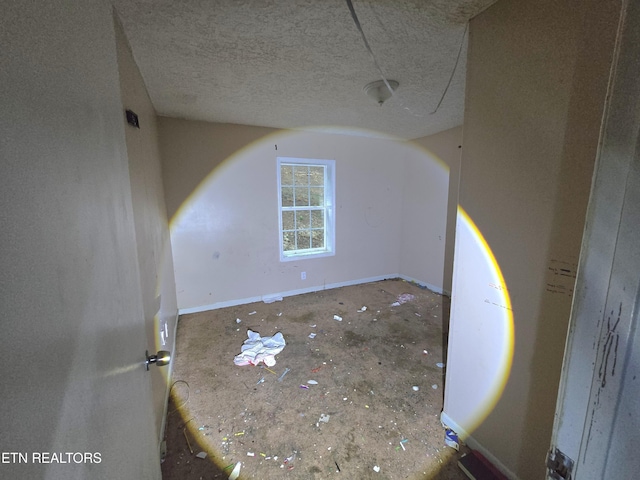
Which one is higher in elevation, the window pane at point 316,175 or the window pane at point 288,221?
the window pane at point 316,175

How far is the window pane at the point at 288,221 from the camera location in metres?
3.85

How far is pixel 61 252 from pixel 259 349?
234cm

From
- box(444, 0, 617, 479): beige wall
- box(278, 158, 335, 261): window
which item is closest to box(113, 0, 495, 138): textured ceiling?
box(444, 0, 617, 479): beige wall

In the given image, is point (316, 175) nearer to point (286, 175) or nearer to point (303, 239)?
point (286, 175)

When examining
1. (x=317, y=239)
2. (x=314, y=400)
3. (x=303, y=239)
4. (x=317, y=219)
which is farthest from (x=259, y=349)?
(x=317, y=219)

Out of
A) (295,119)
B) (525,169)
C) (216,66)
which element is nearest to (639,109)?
(525,169)

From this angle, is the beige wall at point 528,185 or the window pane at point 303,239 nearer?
the beige wall at point 528,185

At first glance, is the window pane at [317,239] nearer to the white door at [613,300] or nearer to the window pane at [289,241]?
the window pane at [289,241]

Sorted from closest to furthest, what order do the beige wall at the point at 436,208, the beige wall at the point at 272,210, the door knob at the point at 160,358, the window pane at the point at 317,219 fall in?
the door knob at the point at 160,358 < the beige wall at the point at 272,210 < the beige wall at the point at 436,208 < the window pane at the point at 317,219

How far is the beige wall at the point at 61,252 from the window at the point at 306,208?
120 inches

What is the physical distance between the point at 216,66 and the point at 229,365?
235 centimetres

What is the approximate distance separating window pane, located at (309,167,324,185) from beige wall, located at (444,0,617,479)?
2.70 metres

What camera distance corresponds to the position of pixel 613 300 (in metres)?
0.42

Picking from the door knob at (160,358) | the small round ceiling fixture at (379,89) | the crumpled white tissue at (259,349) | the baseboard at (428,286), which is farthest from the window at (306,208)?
the door knob at (160,358)
